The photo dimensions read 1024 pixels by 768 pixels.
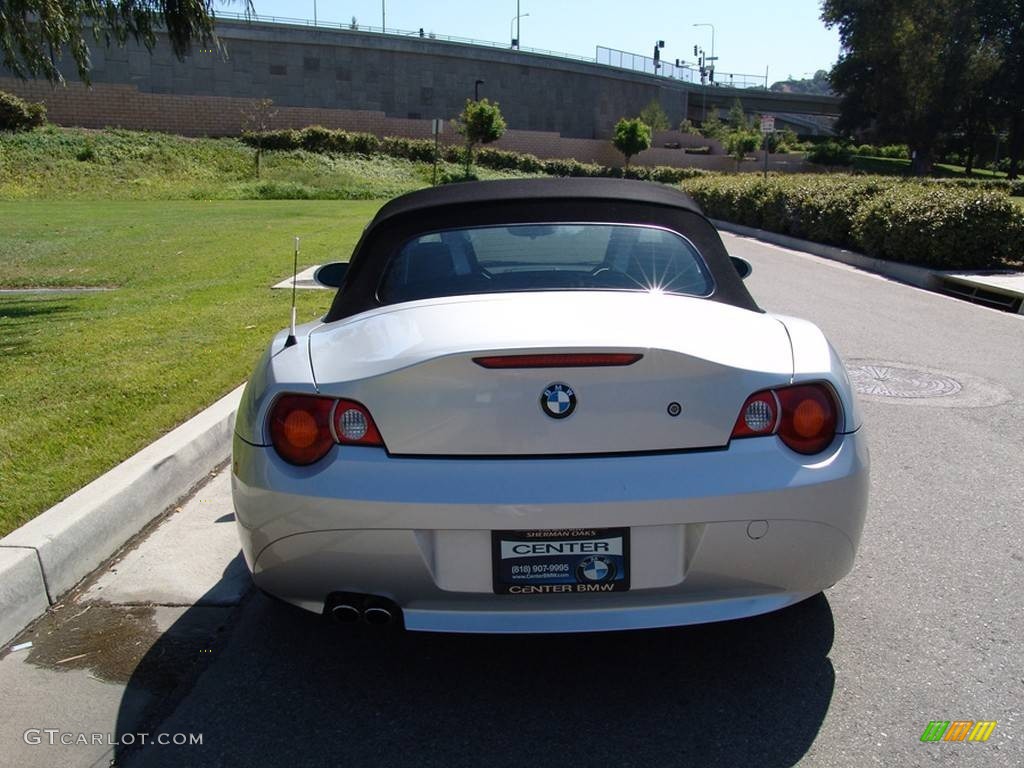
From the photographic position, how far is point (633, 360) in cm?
284

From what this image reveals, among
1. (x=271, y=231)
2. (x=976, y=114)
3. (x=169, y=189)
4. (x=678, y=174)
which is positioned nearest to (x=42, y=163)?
(x=169, y=189)

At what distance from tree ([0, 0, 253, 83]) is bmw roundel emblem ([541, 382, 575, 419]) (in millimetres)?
8618

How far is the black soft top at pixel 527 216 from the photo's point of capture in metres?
3.74

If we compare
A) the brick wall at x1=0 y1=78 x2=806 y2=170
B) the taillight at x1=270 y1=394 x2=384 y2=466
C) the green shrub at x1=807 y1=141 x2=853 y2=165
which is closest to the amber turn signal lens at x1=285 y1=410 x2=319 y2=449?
the taillight at x1=270 y1=394 x2=384 y2=466

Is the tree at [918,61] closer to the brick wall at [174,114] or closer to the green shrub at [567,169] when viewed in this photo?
the green shrub at [567,169]

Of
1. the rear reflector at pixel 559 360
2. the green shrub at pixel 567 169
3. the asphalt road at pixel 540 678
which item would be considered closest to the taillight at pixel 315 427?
the rear reflector at pixel 559 360

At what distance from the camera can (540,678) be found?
322 cm

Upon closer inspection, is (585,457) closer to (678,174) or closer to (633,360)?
(633,360)

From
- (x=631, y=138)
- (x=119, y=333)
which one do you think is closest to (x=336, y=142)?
(x=631, y=138)

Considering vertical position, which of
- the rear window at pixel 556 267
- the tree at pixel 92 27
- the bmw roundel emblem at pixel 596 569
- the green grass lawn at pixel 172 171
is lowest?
the green grass lawn at pixel 172 171

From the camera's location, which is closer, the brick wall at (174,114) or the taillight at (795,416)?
the taillight at (795,416)

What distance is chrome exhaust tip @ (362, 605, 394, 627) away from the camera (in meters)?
2.93

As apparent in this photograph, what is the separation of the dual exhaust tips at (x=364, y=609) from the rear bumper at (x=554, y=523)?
3cm

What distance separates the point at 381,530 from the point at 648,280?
1.61 metres
